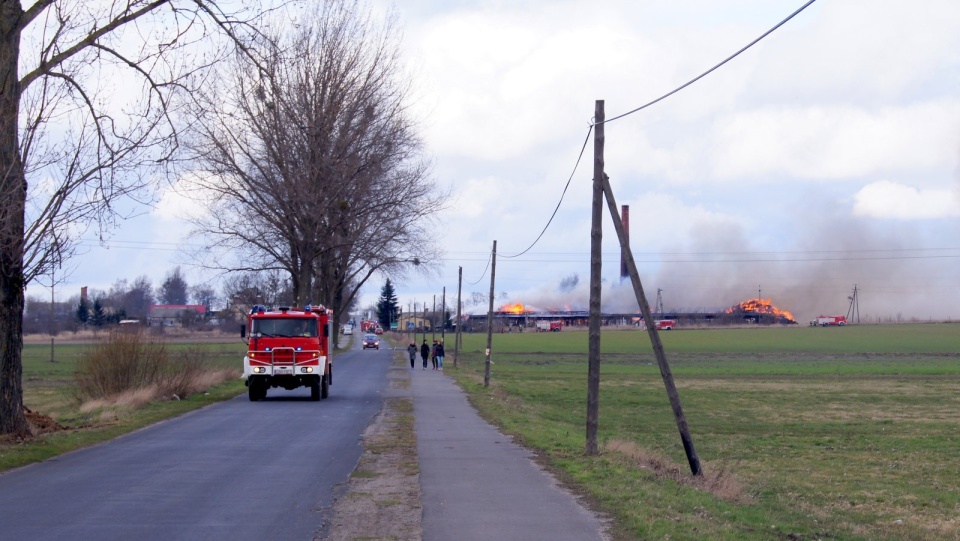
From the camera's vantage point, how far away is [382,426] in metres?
20.5

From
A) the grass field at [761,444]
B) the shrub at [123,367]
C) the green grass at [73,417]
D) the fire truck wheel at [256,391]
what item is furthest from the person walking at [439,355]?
the shrub at [123,367]

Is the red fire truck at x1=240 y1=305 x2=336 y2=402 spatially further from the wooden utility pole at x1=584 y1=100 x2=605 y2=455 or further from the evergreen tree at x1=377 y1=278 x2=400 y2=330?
the evergreen tree at x1=377 y1=278 x2=400 y2=330

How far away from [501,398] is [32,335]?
3651 inches

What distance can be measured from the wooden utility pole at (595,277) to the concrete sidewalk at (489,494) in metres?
1.16

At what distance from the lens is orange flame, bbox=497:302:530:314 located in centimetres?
18312

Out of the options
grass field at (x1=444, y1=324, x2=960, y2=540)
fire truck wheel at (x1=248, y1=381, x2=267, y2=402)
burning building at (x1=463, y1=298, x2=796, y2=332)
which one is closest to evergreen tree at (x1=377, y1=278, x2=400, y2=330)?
burning building at (x1=463, y1=298, x2=796, y2=332)

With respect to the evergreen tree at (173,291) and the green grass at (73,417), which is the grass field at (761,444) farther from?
the evergreen tree at (173,291)

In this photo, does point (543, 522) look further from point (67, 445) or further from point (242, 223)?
point (242, 223)

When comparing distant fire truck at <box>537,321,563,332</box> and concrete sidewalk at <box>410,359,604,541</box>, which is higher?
distant fire truck at <box>537,321,563,332</box>

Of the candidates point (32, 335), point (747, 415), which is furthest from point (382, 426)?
point (32, 335)

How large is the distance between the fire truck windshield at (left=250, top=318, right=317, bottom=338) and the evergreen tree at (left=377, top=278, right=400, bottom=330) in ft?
483

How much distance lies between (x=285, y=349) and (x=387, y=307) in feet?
499

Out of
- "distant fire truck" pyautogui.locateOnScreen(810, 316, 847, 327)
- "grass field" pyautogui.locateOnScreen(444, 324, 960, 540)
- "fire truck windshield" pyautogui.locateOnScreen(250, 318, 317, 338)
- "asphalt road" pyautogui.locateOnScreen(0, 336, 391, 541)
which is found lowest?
"grass field" pyautogui.locateOnScreen(444, 324, 960, 540)

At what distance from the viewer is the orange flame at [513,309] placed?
183 metres
